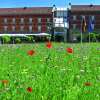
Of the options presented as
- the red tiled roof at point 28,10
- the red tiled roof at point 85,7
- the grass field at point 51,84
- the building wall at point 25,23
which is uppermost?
the grass field at point 51,84

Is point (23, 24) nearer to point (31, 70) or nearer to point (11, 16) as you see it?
point (11, 16)

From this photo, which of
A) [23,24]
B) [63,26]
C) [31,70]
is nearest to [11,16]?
[23,24]

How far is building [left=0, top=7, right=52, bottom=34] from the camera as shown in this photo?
12812cm

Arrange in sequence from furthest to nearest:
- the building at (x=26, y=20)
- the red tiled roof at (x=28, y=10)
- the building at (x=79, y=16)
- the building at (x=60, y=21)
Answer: the red tiled roof at (x=28, y=10)
the building at (x=26, y=20)
the building at (x=79, y=16)
the building at (x=60, y=21)

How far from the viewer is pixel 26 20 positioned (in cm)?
12975

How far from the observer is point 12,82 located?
196 inches

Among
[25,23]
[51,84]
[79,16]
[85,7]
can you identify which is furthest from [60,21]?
[51,84]

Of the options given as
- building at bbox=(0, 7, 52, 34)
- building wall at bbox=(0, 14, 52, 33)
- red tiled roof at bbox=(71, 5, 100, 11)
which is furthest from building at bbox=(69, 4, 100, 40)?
building wall at bbox=(0, 14, 52, 33)

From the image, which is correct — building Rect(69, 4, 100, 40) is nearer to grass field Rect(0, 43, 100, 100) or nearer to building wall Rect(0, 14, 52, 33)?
building wall Rect(0, 14, 52, 33)

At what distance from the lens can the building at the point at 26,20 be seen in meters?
128

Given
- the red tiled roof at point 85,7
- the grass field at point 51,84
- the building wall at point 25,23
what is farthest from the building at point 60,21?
the grass field at point 51,84

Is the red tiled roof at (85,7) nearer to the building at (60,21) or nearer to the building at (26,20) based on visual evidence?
the building at (60,21)

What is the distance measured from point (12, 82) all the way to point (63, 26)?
389ft

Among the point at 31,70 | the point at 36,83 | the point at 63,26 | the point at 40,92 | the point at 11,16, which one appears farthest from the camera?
the point at 11,16
